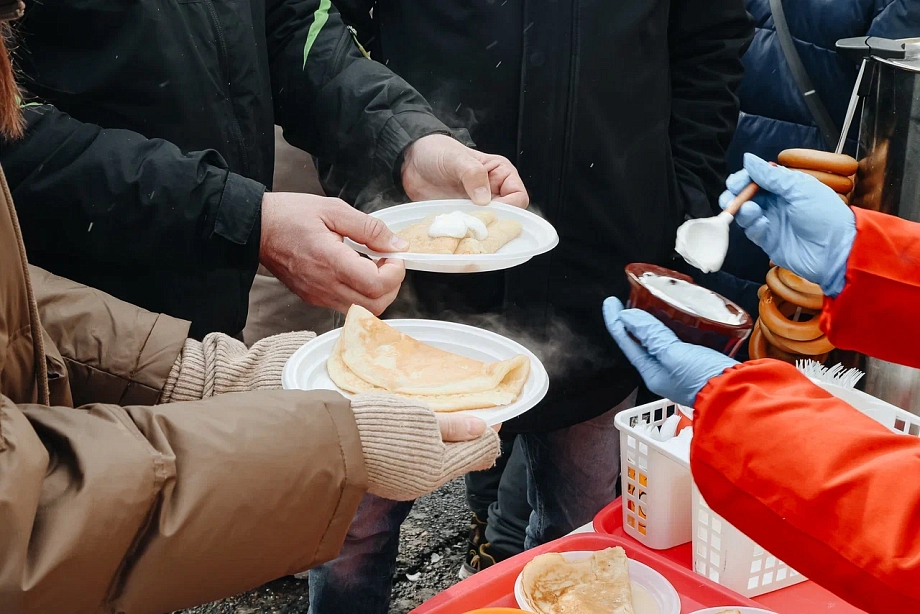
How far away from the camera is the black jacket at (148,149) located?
193 centimetres

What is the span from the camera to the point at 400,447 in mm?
1420

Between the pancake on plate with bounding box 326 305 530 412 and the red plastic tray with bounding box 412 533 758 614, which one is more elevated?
the pancake on plate with bounding box 326 305 530 412

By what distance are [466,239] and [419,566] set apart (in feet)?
6.75

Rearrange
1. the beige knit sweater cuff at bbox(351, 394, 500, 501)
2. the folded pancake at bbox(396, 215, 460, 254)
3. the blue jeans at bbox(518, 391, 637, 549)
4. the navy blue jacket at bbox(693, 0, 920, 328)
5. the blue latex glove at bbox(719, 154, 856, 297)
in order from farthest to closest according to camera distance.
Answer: the navy blue jacket at bbox(693, 0, 920, 328) < the blue jeans at bbox(518, 391, 637, 549) < the folded pancake at bbox(396, 215, 460, 254) < the blue latex glove at bbox(719, 154, 856, 297) < the beige knit sweater cuff at bbox(351, 394, 500, 501)

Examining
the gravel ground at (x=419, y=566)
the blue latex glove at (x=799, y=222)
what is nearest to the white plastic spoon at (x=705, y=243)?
the blue latex glove at (x=799, y=222)

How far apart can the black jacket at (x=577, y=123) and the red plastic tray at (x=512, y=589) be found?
104cm

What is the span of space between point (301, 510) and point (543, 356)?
150 cm

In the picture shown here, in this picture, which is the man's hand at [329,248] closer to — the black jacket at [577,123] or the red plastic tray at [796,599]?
the black jacket at [577,123]

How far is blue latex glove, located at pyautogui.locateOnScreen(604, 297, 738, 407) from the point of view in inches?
58.4

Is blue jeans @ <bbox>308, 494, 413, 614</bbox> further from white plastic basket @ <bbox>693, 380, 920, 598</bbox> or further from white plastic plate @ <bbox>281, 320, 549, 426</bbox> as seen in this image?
white plastic basket @ <bbox>693, 380, 920, 598</bbox>

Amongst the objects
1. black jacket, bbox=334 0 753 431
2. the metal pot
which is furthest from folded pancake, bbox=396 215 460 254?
the metal pot

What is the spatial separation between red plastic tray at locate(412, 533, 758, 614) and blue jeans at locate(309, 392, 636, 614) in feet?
3.03

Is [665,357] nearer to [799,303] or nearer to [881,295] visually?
[881,295]

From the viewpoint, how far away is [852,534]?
125 centimetres
